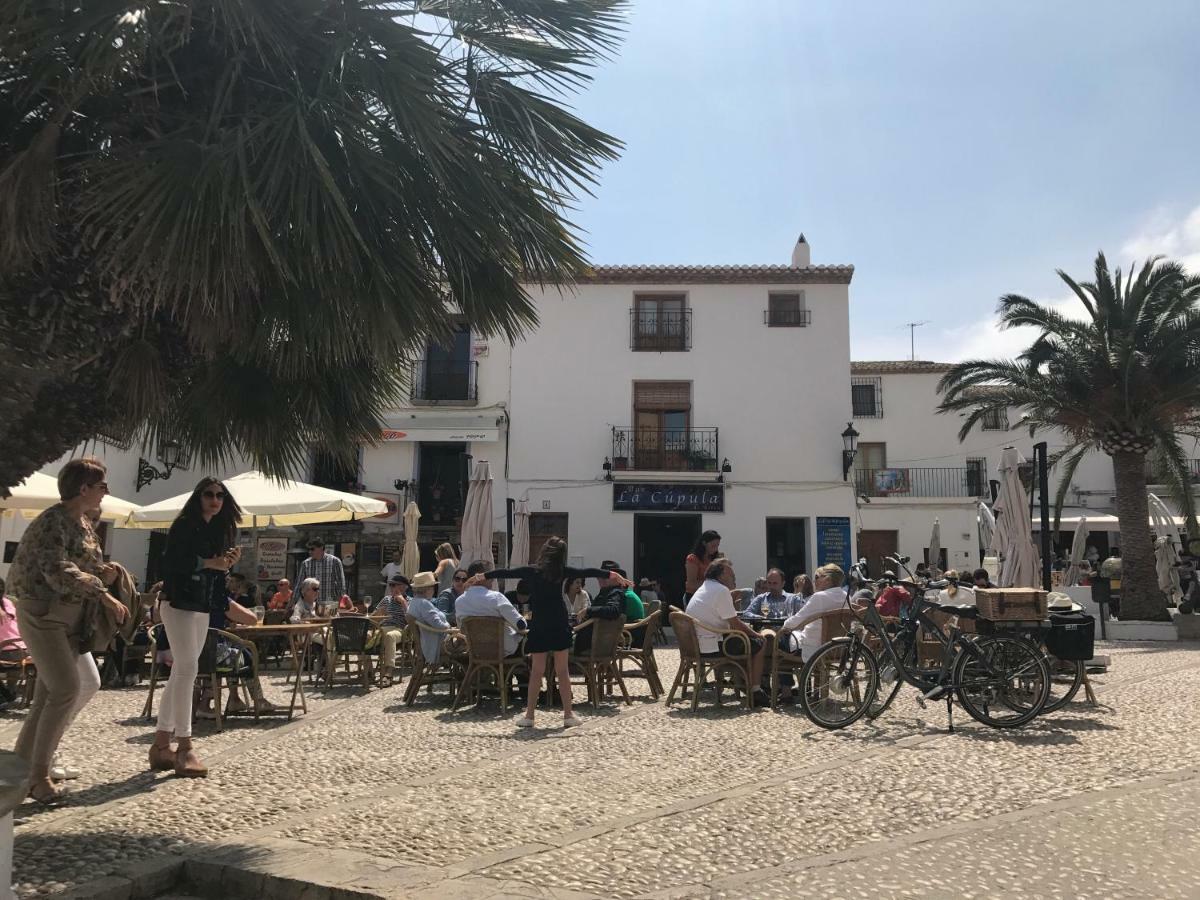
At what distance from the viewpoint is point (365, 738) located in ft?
20.6

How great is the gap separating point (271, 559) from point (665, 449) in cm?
960

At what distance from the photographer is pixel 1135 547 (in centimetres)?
1670

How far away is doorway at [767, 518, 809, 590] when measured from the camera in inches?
891

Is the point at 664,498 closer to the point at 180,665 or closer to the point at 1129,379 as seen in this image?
the point at 1129,379

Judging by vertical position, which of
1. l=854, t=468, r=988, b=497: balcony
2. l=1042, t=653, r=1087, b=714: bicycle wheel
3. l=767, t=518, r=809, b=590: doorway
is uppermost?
l=854, t=468, r=988, b=497: balcony

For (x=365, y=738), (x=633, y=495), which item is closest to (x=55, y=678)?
(x=365, y=738)

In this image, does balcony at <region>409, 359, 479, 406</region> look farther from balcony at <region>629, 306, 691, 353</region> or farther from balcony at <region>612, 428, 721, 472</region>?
balcony at <region>629, 306, 691, 353</region>

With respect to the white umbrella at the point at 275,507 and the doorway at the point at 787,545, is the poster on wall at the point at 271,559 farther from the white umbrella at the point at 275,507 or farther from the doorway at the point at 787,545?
the doorway at the point at 787,545

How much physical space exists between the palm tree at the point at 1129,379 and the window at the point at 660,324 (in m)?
8.04

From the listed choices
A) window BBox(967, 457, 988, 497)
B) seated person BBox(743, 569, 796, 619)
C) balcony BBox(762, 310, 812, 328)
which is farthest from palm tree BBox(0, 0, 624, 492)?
window BBox(967, 457, 988, 497)

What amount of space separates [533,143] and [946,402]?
1730cm

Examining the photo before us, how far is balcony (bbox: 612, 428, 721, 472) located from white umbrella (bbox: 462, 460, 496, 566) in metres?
7.91

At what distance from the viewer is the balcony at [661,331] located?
76.5 feet

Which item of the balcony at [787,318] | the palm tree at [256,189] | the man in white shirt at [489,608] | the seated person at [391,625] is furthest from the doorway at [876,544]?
the palm tree at [256,189]
